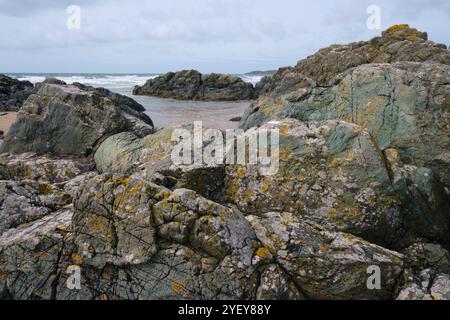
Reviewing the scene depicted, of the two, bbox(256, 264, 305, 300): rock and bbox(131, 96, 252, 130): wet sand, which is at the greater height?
bbox(131, 96, 252, 130): wet sand

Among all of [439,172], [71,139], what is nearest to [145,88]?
[71,139]

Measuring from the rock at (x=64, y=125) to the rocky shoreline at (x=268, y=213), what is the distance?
25.3 inches

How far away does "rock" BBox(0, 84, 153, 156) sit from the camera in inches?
449

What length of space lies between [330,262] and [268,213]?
1.52 m

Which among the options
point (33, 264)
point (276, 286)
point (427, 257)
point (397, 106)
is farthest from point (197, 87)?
point (276, 286)

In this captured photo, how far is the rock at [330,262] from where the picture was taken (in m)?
5.89

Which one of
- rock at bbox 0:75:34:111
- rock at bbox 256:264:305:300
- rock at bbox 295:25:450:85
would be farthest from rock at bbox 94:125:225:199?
rock at bbox 295:25:450:85

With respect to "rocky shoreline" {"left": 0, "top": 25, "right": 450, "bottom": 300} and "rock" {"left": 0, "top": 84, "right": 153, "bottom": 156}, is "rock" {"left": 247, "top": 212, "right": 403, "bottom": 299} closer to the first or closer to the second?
"rocky shoreline" {"left": 0, "top": 25, "right": 450, "bottom": 300}

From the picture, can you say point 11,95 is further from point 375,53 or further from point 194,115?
point 375,53

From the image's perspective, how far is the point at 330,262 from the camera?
19.5ft

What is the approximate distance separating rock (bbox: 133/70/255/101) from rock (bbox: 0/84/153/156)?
44491 mm

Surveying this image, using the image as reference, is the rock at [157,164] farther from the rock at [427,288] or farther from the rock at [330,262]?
the rock at [427,288]
